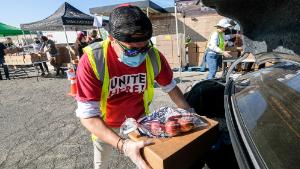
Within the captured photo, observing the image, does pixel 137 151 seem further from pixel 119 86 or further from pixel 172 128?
pixel 119 86

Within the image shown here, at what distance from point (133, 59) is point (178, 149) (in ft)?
2.56

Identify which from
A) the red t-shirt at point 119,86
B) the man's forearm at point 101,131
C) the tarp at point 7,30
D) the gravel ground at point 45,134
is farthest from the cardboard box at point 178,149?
the tarp at point 7,30

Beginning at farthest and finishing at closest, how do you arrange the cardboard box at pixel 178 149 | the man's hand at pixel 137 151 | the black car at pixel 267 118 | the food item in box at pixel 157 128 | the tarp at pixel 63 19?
the tarp at pixel 63 19, the food item in box at pixel 157 128, the man's hand at pixel 137 151, the cardboard box at pixel 178 149, the black car at pixel 267 118

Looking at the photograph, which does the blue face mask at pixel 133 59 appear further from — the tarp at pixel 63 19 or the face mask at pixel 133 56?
the tarp at pixel 63 19

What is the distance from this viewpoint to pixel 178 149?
1.15 meters

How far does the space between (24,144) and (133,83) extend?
3.02 m

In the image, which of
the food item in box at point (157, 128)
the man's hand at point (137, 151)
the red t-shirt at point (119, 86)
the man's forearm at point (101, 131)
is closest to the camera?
the man's hand at point (137, 151)

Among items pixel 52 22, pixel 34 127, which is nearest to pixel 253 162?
pixel 34 127

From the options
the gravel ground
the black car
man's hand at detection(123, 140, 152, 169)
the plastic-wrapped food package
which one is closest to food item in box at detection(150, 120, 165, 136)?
the plastic-wrapped food package

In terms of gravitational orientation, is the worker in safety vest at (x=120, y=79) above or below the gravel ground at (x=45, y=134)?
above

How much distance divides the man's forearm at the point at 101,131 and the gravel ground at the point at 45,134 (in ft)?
5.75

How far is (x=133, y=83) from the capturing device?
72.2 inches

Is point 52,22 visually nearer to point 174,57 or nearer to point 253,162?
point 174,57

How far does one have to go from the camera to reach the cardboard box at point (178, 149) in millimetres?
1108
